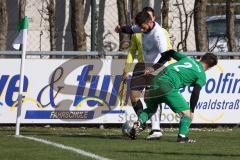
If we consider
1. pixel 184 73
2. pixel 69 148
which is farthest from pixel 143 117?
pixel 69 148

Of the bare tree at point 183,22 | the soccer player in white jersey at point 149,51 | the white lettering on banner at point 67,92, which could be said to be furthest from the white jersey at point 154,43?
the bare tree at point 183,22

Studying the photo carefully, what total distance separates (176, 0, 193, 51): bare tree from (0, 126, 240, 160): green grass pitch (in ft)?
18.1

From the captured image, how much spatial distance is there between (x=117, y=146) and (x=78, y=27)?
24.0 ft

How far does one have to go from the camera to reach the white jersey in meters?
13.9

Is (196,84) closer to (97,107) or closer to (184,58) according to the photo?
(184,58)

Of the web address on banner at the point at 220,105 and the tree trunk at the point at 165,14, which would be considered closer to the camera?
the web address on banner at the point at 220,105

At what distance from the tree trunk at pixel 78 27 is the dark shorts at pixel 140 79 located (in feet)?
15.2

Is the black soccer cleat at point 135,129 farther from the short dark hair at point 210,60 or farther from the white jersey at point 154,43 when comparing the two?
the short dark hair at point 210,60

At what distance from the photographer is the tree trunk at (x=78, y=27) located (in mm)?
19266

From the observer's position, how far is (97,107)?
17.2m

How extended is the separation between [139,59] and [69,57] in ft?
10.3

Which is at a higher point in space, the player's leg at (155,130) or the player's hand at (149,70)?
the player's hand at (149,70)

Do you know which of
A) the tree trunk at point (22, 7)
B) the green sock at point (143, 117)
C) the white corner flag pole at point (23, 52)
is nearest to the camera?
the green sock at point (143, 117)

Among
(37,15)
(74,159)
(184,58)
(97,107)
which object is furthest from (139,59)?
(37,15)
